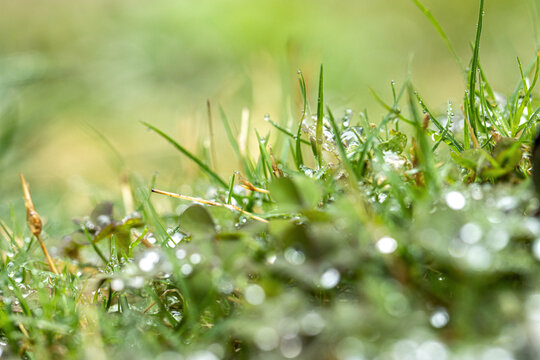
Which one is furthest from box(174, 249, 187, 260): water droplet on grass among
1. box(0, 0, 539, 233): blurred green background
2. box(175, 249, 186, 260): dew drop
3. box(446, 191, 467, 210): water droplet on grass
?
box(0, 0, 539, 233): blurred green background

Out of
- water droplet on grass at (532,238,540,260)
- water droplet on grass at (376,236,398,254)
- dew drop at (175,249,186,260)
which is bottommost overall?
dew drop at (175,249,186,260)

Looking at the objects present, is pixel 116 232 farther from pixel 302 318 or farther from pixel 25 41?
pixel 25 41

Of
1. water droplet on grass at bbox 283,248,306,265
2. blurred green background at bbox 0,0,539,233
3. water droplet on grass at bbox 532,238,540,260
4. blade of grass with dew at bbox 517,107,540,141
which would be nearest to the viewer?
water droplet on grass at bbox 532,238,540,260

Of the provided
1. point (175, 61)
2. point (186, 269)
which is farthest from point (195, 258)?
point (175, 61)

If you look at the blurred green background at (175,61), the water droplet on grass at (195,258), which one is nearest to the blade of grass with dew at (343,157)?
the water droplet on grass at (195,258)

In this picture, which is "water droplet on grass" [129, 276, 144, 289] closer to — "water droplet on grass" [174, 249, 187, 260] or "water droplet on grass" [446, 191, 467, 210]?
"water droplet on grass" [174, 249, 187, 260]

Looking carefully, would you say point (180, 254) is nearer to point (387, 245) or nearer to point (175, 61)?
point (387, 245)

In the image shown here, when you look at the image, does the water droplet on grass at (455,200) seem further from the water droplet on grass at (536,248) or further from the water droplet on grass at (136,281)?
the water droplet on grass at (136,281)
